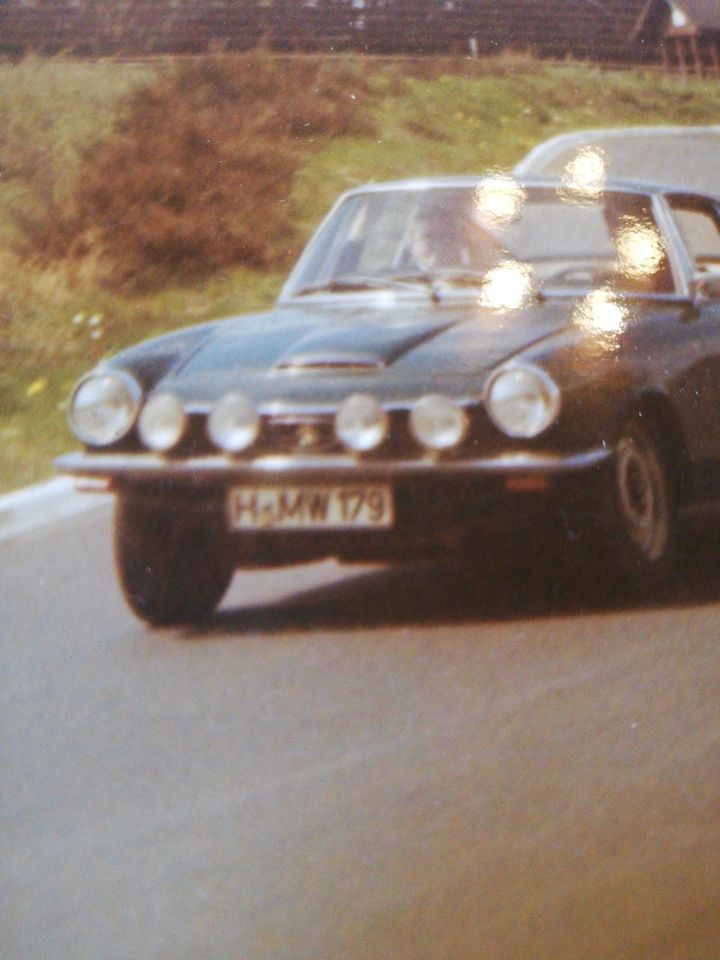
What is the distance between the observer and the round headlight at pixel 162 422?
20.2ft

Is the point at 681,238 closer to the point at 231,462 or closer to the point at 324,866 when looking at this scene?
the point at 231,462

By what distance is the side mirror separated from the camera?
6.89 metres

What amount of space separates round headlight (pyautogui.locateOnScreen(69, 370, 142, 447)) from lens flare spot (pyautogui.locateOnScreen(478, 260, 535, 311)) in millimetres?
1118

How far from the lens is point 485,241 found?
21.7 ft

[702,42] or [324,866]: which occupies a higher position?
[702,42]

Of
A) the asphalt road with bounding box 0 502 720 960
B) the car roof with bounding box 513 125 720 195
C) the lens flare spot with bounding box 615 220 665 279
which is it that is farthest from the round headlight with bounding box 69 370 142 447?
the lens flare spot with bounding box 615 220 665 279

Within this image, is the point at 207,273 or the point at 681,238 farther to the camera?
the point at 681,238

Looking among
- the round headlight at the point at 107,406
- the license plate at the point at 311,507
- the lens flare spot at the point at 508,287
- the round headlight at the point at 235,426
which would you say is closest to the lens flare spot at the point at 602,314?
the lens flare spot at the point at 508,287

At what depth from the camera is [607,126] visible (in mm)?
6207

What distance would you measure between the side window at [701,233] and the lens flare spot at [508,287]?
707 mm

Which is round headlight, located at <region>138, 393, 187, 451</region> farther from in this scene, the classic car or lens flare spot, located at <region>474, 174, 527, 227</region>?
lens flare spot, located at <region>474, 174, 527, 227</region>

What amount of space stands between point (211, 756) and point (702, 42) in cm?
241

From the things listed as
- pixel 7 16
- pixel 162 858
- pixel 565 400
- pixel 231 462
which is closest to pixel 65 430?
pixel 231 462

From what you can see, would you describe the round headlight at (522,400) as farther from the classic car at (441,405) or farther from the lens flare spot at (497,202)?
the lens flare spot at (497,202)
